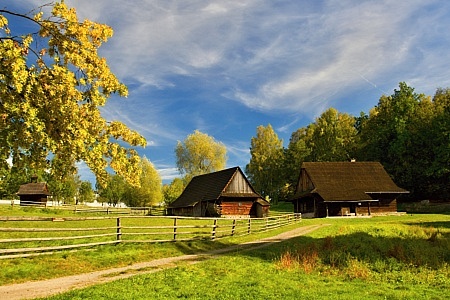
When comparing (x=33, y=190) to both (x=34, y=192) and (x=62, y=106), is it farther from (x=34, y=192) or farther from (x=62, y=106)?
(x=62, y=106)

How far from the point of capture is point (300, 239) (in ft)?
77.8

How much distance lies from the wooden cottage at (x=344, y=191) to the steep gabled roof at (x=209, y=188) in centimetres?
828

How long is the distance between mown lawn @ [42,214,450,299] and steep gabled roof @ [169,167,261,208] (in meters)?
28.6

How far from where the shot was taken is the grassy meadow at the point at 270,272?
10.5 m

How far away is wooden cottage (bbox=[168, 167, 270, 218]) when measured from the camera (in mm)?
48656

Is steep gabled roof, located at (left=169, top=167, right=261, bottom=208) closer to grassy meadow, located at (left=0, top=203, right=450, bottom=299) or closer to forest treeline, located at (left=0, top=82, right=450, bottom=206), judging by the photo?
forest treeline, located at (left=0, top=82, right=450, bottom=206)

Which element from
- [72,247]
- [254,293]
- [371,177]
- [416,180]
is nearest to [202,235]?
[72,247]

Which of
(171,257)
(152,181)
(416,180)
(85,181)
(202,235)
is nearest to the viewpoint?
(171,257)

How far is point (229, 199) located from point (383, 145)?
33.1m

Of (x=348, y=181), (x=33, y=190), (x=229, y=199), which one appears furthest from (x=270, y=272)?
(x=33, y=190)

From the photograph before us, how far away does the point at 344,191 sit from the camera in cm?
4950

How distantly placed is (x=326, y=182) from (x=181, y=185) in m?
34.7

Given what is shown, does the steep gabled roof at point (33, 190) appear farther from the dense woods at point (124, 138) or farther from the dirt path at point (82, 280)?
the dirt path at point (82, 280)

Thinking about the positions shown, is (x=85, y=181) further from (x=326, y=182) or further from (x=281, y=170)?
(x=326, y=182)
